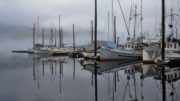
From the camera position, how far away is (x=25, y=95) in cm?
2278

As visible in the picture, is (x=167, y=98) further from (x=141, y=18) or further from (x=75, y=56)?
(x=75, y=56)

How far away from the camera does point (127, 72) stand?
40500mm

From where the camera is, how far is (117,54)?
60.4 meters

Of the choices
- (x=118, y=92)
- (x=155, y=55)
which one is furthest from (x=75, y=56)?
(x=118, y=92)

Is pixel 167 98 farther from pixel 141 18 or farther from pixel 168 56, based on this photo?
pixel 141 18

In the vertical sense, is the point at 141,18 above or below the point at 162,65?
above

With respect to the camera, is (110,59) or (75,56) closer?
(110,59)

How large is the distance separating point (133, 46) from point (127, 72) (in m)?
27.9

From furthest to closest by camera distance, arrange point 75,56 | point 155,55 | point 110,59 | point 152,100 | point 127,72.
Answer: point 75,56 < point 110,59 < point 155,55 < point 127,72 < point 152,100

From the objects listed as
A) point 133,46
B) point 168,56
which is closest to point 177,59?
point 168,56

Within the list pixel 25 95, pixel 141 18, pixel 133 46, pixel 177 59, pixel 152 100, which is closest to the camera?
pixel 152 100

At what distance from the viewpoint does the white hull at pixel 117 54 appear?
5935cm

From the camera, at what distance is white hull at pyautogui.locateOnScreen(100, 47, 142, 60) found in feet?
195

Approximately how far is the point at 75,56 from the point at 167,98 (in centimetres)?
7650
